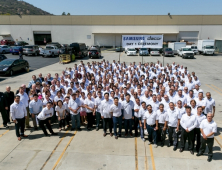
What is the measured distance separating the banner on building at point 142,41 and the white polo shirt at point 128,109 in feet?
23.7

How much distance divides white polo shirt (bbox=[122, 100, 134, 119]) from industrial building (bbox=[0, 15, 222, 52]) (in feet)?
122

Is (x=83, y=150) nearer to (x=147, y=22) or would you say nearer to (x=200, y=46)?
(x=200, y=46)

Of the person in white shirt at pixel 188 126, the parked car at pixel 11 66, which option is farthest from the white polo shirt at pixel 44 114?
the parked car at pixel 11 66

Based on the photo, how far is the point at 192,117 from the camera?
229 inches

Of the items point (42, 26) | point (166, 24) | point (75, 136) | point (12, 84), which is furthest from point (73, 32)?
point (75, 136)

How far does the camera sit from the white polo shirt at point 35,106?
23.4ft

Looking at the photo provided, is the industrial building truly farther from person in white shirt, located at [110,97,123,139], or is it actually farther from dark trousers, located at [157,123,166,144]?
dark trousers, located at [157,123,166,144]

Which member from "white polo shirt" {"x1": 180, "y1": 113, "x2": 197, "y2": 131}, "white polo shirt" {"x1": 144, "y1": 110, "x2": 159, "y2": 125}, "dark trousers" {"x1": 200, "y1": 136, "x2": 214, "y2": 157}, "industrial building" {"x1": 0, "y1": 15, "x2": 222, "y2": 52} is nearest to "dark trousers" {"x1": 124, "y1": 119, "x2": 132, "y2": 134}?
"white polo shirt" {"x1": 144, "y1": 110, "x2": 159, "y2": 125}

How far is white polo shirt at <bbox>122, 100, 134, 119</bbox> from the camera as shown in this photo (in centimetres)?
684

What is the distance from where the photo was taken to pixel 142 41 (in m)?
13.2

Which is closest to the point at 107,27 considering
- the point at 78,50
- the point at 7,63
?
the point at 78,50

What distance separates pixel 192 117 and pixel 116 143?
2.67 m

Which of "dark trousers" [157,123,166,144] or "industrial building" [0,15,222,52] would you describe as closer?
"dark trousers" [157,123,166,144]

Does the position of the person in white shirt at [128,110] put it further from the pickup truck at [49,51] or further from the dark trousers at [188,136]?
the pickup truck at [49,51]
